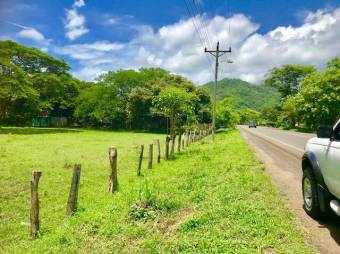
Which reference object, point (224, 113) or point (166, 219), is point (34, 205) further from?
point (224, 113)

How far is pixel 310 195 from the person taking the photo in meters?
7.52

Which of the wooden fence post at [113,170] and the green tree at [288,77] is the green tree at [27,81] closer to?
the wooden fence post at [113,170]

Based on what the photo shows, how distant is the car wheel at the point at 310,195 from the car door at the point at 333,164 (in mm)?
837

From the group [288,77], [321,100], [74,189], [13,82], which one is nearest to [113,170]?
[74,189]

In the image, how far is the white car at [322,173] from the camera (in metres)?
5.96

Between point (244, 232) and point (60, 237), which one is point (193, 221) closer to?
point (244, 232)

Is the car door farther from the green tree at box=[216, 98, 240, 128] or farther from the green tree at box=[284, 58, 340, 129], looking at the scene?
the green tree at box=[216, 98, 240, 128]

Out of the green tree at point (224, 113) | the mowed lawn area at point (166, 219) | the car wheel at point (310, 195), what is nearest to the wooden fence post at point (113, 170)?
the mowed lawn area at point (166, 219)

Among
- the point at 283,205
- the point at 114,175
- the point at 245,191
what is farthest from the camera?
the point at 114,175

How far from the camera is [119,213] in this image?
8539 millimetres

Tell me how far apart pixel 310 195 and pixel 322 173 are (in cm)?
107

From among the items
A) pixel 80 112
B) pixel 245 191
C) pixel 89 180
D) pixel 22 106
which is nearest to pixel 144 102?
pixel 80 112

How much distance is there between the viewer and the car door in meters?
5.76

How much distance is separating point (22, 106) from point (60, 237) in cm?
5815
